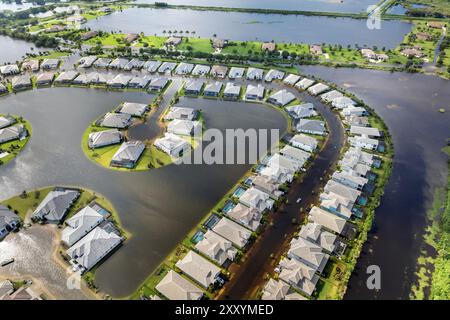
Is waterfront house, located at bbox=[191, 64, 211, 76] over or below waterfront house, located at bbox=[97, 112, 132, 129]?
over

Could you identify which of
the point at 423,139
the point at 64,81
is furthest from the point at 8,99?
the point at 423,139

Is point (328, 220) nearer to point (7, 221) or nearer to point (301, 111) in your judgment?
point (301, 111)

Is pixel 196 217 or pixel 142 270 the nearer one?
pixel 142 270

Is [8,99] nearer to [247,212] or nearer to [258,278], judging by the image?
[247,212]

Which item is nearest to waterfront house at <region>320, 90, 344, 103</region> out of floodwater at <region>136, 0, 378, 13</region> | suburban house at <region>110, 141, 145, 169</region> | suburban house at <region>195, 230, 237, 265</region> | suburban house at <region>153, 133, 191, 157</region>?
suburban house at <region>153, 133, 191, 157</region>

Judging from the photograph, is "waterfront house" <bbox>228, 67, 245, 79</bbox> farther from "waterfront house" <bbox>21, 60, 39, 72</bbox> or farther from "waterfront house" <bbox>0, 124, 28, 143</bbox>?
"waterfront house" <bbox>21, 60, 39, 72</bbox>
